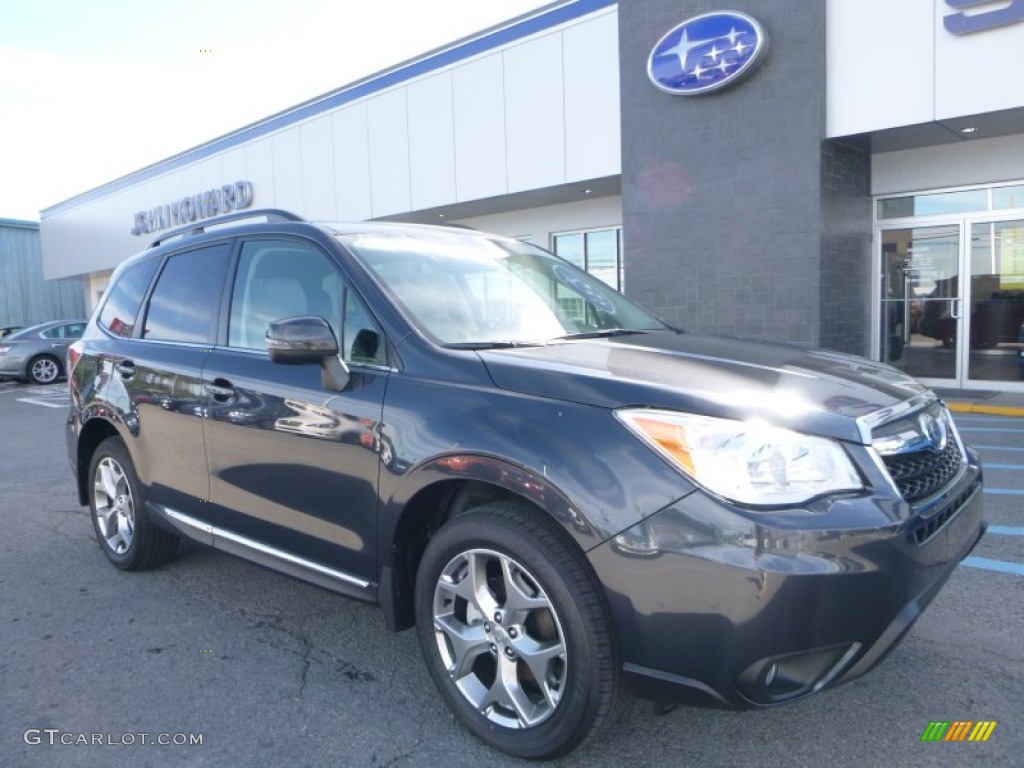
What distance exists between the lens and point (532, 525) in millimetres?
2414

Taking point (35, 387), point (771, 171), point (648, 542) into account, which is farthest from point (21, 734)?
point (35, 387)

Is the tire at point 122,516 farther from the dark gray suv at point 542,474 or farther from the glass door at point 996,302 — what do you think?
the glass door at point 996,302

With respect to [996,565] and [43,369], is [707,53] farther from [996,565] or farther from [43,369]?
[43,369]

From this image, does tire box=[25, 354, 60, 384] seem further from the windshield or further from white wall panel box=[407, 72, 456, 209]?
the windshield

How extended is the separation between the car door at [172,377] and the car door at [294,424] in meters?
0.14

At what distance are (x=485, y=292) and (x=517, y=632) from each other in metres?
1.47

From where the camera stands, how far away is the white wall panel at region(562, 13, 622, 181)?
12.7 metres

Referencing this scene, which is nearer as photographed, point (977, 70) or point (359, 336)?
point (359, 336)

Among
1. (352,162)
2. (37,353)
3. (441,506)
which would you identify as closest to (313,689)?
(441,506)

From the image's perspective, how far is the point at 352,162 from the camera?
691 inches

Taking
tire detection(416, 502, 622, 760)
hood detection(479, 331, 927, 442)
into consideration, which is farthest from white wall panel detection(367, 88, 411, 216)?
tire detection(416, 502, 622, 760)

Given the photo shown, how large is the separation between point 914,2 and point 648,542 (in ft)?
33.2

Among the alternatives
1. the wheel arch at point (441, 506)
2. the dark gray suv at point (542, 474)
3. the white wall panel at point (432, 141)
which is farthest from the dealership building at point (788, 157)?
the wheel arch at point (441, 506)

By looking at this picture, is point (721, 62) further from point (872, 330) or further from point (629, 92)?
point (872, 330)
